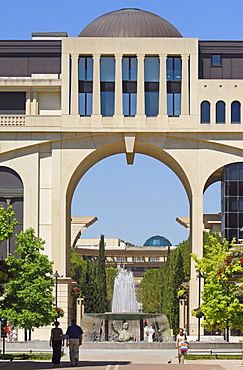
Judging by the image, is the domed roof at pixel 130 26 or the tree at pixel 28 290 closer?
the tree at pixel 28 290

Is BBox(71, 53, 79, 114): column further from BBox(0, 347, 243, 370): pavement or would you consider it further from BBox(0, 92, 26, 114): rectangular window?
BBox(0, 347, 243, 370): pavement

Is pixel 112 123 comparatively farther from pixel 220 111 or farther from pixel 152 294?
pixel 152 294

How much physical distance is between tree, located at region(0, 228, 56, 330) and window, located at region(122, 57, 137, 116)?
47.2ft

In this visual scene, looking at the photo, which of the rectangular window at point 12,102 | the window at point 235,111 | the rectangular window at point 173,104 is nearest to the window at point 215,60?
the window at point 235,111

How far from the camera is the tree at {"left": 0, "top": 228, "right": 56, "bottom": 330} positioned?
46.7 m

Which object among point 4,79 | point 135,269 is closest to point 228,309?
point 4,79

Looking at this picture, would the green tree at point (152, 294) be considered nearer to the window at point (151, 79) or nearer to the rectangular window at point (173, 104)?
the rectangular window at point (173, 104)

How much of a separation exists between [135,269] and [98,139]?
115195 mm

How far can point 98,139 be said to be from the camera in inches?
2464

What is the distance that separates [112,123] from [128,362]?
2987 cm

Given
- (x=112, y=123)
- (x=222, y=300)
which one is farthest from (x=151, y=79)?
(x=222, y=300)

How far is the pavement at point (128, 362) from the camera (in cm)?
3081

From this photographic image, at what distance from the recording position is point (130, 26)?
2537 inches

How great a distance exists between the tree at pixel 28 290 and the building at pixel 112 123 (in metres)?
9.67
